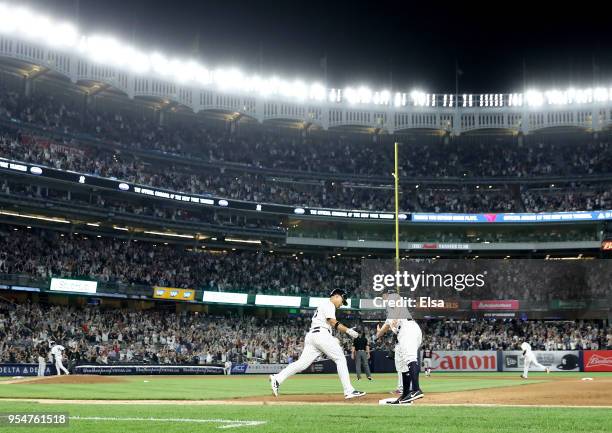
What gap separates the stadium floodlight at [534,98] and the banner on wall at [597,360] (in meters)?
28.3

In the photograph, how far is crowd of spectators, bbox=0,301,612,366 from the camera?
130ft

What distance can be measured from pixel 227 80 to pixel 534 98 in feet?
93.4

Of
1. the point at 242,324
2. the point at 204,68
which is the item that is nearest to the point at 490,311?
the point at 242,324

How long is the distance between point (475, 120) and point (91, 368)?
43.7m

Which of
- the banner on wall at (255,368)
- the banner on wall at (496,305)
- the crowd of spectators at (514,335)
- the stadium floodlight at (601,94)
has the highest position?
the stadium floodlight at (601,94)

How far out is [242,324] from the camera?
52.2m

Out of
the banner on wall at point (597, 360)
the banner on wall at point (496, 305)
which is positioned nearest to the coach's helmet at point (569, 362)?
the banner on wall at point (597, 360)

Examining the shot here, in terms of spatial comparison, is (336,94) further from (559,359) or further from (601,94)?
(559,359)

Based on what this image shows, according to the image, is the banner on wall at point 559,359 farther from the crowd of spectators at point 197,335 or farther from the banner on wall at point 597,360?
the crowd of spectators at point 197,335

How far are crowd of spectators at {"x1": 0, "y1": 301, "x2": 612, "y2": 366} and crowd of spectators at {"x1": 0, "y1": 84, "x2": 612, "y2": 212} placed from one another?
11.1 metres

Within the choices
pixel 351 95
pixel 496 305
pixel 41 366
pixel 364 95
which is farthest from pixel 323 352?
pixel 364 95

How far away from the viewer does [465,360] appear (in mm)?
46375

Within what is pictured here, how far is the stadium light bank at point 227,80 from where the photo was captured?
4903 centimetres

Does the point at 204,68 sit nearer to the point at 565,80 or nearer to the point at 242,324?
the point at 242,324
